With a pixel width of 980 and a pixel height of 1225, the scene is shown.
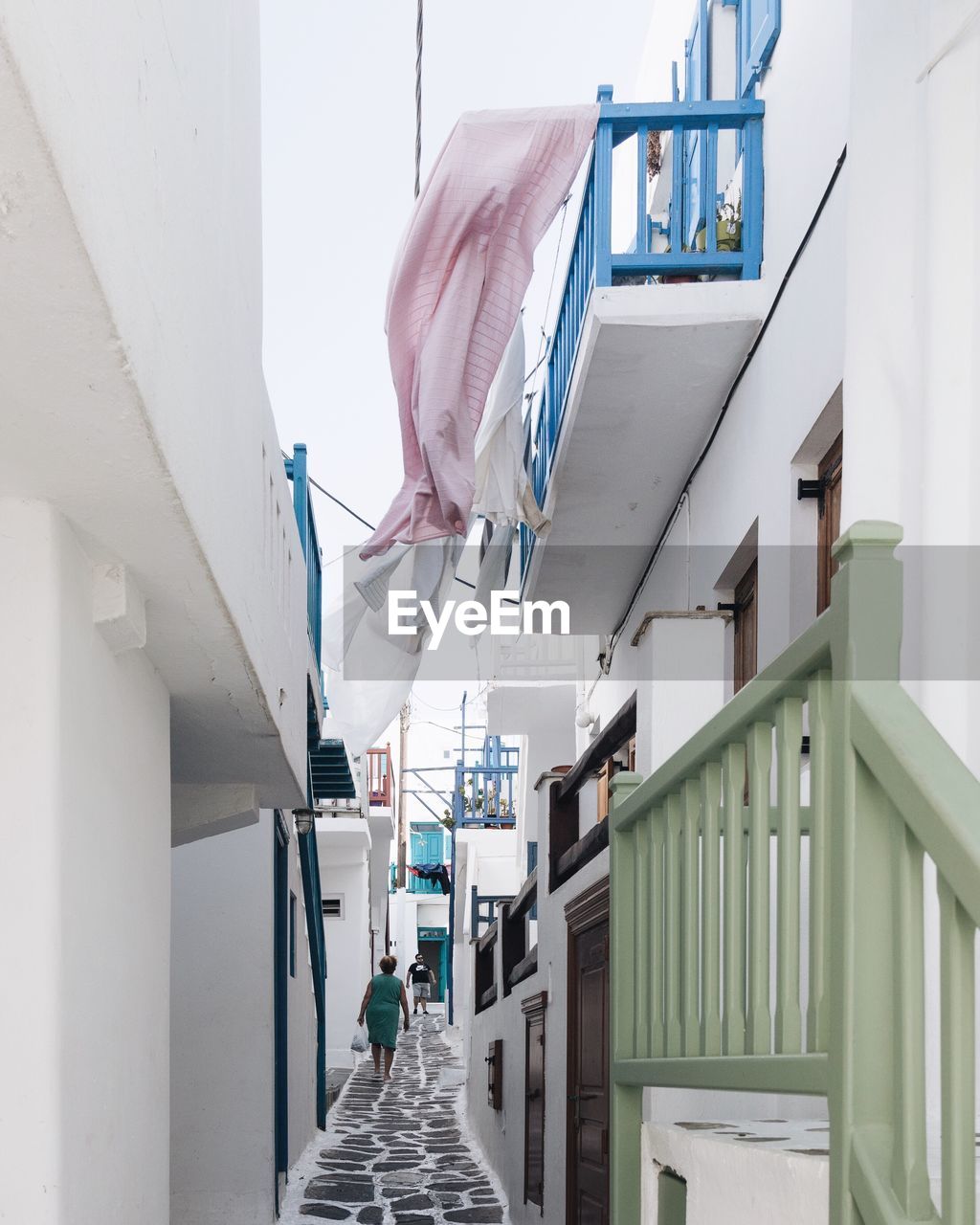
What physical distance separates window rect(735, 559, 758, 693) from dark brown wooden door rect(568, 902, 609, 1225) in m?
1.79

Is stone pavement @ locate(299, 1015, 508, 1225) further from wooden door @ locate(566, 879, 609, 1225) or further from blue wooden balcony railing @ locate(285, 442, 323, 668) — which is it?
blue wooden balcony railing @ locate(285, 442, 323, 668)

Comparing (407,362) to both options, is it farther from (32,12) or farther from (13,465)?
(32,12)

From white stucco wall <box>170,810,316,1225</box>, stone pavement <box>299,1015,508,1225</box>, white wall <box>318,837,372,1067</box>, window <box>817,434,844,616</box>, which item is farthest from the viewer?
white wall <box>318,837,372,1067</box>

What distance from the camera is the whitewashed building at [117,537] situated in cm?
249

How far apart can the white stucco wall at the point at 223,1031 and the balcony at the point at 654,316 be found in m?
3.12

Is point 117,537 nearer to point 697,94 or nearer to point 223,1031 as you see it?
point 223,1031

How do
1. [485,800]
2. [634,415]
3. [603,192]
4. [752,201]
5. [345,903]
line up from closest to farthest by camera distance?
[752,201], [603,192], [634,415], [345,903], [485,800]

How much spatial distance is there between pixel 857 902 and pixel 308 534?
678 cm

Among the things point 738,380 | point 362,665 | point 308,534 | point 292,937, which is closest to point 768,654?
point 738,380

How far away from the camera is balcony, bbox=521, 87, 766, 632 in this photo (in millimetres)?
7180

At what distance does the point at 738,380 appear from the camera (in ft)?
25.1

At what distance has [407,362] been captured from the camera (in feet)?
27.8

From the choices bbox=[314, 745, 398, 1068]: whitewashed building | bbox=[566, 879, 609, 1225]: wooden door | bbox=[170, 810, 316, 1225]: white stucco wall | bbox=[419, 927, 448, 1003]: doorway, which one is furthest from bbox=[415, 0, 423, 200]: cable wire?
bbox=[419, 927, 448, 1003]: doorway

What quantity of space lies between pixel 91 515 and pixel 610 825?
1831mm
